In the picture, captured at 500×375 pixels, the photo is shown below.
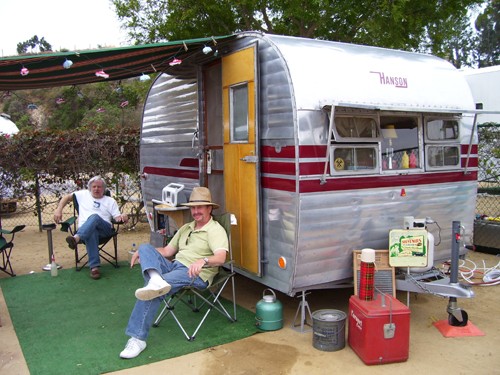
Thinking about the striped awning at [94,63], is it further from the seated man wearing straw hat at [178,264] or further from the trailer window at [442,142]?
the trailer window at [442,142]

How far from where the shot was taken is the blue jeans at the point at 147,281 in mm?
3799

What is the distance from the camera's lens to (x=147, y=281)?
13.1 ft

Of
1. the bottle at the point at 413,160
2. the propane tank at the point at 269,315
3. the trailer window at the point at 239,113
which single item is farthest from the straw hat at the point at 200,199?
the bottle at the point at 413,160

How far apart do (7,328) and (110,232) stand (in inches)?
77.6

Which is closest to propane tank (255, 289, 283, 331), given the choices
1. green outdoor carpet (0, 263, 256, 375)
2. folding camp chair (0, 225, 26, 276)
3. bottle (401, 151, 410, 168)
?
green outdoor carpet (0, 263, 256, 375)

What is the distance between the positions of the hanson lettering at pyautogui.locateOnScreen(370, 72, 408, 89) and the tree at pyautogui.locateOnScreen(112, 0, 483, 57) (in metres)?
3.94

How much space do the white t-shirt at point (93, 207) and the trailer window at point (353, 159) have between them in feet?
10.7

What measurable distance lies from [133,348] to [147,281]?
0.54 metres

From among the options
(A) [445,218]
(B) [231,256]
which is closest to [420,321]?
(A) [445,218]

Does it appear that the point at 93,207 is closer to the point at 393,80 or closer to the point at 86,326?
the point at 86,326

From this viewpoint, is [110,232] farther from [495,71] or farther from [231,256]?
[495,71]

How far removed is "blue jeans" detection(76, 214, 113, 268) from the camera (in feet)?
19.0

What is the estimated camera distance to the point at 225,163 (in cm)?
486

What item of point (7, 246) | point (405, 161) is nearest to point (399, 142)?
point (405, 161)
